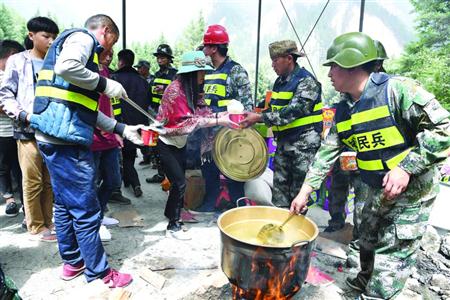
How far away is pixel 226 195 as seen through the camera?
4902 mm

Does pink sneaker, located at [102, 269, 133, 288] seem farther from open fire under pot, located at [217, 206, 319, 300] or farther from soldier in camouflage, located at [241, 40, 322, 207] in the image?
soldier in camouflage, located at [241, 40, 322, 207]

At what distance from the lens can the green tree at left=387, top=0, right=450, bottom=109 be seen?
46.8 ft

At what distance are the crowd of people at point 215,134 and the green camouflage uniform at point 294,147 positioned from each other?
12 mm

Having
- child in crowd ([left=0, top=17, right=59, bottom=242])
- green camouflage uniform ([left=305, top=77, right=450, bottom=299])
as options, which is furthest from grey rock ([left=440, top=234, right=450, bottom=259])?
child in crowd ([left=0, top=17, right=59, bottom=242])

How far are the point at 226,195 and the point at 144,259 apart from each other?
1735 mm

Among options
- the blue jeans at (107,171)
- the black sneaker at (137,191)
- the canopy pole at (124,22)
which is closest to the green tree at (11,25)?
the canopy pole at (124,22)

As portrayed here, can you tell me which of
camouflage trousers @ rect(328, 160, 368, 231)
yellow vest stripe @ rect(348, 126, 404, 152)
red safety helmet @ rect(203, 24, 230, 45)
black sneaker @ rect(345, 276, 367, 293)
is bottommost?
black sneaker @ rect(345, 276, 367, 293)

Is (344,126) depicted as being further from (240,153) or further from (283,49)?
(240,153)

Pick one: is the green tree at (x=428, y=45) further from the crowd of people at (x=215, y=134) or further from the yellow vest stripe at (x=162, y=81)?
the crowd of people at (x=215, y=134)

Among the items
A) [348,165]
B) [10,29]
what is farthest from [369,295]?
[10,29]

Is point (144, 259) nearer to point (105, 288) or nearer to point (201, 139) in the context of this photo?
point (105, 288)

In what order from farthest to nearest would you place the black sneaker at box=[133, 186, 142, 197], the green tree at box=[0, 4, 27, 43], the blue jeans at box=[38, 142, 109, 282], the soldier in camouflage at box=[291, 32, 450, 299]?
the green tree at box=[0, 4, 27, 43], the black sneaker at box=[133, 186, 142, 197], the blue jeans at box=[38, 142, 109, 282], the soldier in camouflage at box=[291, 32, 450, 299]

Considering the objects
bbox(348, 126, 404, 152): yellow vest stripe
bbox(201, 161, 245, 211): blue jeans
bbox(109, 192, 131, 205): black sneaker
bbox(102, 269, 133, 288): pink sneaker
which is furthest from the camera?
bbox(109, 192, 131, 205): black sneaker

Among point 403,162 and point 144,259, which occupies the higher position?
point 403,162
